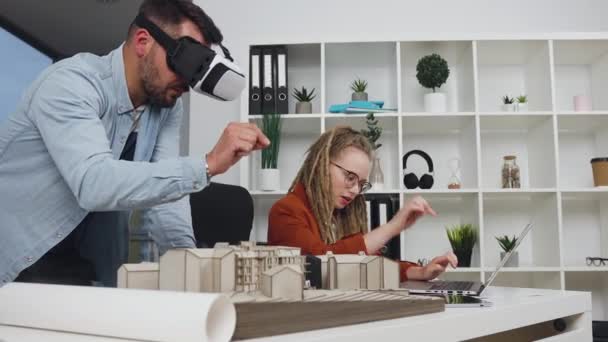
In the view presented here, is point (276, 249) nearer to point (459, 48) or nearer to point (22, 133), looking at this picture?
point (22, 133)

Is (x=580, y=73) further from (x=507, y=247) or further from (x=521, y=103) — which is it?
(x=507, y=247)

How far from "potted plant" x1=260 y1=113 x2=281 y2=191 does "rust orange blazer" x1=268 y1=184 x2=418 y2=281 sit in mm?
1125

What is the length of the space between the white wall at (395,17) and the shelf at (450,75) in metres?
0.21

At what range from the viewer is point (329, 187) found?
1855mm

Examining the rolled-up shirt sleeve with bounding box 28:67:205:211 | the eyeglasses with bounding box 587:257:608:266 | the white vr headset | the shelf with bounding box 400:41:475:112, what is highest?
the shelf with bounding box 400:41:475:112

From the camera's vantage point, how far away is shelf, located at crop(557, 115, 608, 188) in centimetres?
331

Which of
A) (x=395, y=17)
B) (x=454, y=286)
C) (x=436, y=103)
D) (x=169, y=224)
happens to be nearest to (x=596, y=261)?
(x=436, y=103)

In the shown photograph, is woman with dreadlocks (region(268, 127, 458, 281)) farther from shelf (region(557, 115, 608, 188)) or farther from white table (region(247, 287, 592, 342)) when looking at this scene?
shelf (region(557, 115, 608, 188))

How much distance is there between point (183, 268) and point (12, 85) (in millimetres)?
1079

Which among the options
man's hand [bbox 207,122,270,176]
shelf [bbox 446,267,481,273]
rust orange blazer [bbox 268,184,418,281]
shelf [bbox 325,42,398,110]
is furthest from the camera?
shelf [bbox 325,42,398,110]

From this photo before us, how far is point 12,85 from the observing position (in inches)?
57.6

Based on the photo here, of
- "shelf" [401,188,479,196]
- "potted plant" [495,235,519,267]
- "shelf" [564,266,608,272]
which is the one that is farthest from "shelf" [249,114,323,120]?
"shelf" [564,266,608,272]

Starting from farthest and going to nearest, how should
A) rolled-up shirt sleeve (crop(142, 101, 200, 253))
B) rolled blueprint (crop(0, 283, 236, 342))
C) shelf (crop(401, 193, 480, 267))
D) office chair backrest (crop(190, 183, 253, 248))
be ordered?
shelf (crop(401, 193, 480, 267)), office chair backrest (crop(190, 183, 253, 248)), rolled-up shirt sleeve (crop(142, 101, 200, 253)), rolled blueprint (crop(0, 283, 236, 342))

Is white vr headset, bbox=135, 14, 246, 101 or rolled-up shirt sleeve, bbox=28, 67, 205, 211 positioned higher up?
white vr headset, bbox=135, 14, 246, 101
